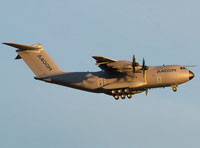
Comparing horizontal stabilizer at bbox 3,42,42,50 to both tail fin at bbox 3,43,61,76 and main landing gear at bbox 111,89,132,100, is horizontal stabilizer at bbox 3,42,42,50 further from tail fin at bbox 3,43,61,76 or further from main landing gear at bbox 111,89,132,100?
main landing gear at bbox 111,89,132,100

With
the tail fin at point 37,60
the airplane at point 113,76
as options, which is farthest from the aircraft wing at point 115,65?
the tail fin at point 37,60

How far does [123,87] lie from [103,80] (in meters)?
1.33

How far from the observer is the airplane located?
21.6m

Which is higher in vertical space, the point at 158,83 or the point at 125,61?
the point at 125,61

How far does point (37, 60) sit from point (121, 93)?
5686 millimetres

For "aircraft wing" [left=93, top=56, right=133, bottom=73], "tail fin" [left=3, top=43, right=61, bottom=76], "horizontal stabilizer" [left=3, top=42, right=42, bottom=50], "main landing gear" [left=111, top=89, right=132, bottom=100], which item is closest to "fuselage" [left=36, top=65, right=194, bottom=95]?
"main landing gear" [left=111, top=89, right=132, bottom=100]

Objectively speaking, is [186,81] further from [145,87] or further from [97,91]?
[97,91]

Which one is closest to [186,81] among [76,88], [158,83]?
[158,83]

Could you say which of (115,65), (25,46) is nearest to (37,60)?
(25,46)

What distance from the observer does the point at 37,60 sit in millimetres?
23516

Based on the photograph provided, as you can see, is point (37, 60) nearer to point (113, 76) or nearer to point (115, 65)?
point (113, 76)

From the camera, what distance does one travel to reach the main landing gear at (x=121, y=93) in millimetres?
22281

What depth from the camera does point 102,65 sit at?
70.5 ft

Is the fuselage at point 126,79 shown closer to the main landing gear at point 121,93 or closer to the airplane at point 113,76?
the airplane at point 113,76
